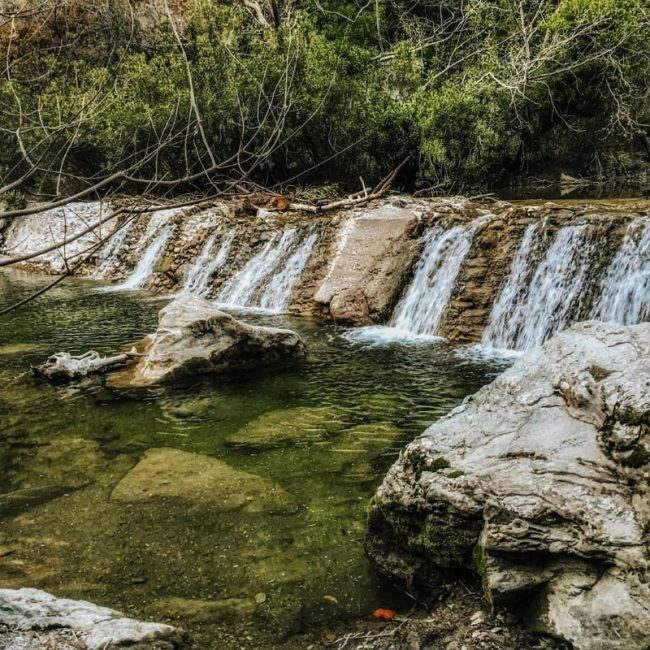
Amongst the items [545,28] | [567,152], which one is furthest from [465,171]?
[567,152]

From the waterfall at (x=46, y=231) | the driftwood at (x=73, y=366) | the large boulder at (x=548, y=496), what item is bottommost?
the driftwood at (x=73, y=366)

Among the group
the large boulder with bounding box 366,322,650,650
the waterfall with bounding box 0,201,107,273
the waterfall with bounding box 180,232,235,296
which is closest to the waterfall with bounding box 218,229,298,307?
the waterfall with bounding box 180,232,235,296

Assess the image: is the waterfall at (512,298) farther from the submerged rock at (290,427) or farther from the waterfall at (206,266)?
the waterfall at (206,266)

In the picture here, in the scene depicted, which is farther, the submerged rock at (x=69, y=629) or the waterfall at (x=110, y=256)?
the waterfall at (x=110, y=256)

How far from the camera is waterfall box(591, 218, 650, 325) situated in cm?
760

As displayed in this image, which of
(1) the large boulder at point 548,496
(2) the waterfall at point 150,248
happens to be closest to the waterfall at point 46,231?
(2) the waterfall at point 150,248

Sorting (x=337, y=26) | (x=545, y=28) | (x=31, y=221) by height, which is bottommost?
(x=31, y=221)

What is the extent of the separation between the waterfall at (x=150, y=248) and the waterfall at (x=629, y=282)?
9.15 m

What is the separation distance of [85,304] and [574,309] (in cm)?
837

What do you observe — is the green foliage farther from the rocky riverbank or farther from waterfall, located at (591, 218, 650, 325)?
waterfall, located at (591, 218, 650, 325)

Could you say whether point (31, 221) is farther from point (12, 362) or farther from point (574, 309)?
point (574, 309)

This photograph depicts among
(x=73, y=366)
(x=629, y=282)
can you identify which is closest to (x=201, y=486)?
(x=73, y=366)

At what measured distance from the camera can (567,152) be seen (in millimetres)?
19344

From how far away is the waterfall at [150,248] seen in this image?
13817 millimetres
